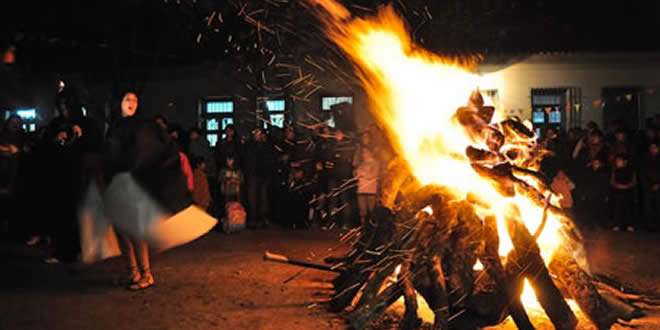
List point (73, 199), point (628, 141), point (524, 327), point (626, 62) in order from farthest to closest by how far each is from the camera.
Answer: point (626, 62) → point (628, 141) → point (73, 199) → point (524, 327)

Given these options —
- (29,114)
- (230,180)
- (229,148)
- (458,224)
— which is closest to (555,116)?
(229,148)

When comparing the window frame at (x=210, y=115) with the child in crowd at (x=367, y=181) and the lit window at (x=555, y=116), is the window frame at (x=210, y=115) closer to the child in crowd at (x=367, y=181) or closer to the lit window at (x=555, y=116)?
Result: the child in crowd at (x=367, y=181)

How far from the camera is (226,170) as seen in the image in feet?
39.1

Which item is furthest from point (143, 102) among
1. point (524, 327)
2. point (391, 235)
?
point (524, 327)

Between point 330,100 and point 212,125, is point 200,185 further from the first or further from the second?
point 212,125

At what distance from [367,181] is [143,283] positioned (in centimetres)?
477

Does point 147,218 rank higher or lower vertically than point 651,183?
higher

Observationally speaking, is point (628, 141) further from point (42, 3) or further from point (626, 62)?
point (42, 3)

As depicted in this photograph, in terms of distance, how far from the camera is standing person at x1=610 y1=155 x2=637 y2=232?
450 inches

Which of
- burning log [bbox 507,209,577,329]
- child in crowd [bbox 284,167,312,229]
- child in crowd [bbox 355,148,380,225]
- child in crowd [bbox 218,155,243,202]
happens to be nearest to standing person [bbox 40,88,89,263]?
child in crowd [bbox 218,155,243,202]

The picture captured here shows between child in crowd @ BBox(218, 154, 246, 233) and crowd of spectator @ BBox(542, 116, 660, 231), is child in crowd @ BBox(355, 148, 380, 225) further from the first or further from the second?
crowd of spectator @ BBox(542, 116, 660, 231)

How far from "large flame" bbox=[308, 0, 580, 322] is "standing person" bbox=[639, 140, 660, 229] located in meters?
→ 5.92

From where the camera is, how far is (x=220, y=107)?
19141 millimetres

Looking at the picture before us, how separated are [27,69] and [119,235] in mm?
14782
